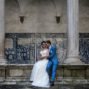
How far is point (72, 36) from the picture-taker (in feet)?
30.7

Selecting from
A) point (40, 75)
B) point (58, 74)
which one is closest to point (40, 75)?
point (40, 75)

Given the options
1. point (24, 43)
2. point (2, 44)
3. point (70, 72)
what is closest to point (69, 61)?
point (70, 72)

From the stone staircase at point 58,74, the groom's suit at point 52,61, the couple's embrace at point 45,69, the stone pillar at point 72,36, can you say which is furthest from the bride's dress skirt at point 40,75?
the stone pillar at point 72,36

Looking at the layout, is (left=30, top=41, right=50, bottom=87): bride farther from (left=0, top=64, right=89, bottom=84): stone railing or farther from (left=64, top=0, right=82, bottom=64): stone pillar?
(left=64, top=0, right=82, bottom=64): stone pillar

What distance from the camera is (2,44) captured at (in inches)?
358

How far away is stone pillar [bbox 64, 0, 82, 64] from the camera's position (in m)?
9.05

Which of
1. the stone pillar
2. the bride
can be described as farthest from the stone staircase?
the stone pillar

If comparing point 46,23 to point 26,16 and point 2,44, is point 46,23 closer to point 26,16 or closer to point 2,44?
point 26,16

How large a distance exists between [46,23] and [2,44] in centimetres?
625

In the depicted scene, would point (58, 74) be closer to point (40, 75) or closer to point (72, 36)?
point (40, 75)

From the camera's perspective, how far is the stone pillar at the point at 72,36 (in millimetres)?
9055

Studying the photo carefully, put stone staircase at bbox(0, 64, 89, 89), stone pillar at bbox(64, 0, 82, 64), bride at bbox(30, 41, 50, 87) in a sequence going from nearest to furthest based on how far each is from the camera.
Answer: bride at bbox(30, 41, 50, 87) < stone staircase at bbox(0, 64, 89, 89) < stone pillar at bbox(64, 0, 82, 64)

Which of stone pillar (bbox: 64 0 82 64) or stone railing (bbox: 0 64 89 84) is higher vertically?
stone pillar (bbox: 64 0 82 64)

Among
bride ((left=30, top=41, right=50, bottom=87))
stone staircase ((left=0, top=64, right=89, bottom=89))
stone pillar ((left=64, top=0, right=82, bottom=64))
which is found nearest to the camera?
bride ((left=30, top=41, right=50, bottom=87))
